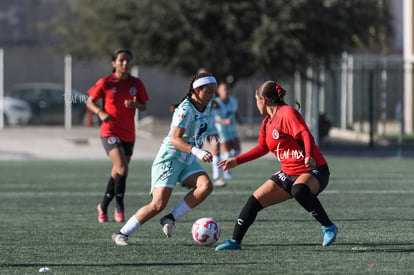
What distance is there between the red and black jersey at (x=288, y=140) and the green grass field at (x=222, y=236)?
35.0 inches

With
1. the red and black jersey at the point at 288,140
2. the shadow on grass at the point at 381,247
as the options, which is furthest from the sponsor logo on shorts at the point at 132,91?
the shadow on grass at the point at 381,247

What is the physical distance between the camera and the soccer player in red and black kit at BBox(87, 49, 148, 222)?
1232 centimetres

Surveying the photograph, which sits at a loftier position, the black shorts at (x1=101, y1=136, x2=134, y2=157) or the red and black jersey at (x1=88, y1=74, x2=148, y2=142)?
the red and black jersey at (x1=88, y1=74, x2=148, y2=142)

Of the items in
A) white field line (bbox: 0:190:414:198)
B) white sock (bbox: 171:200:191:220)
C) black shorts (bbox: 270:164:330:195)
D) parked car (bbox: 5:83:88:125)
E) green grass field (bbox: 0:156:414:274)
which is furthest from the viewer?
parked car (bbox: 5:83:88:125)

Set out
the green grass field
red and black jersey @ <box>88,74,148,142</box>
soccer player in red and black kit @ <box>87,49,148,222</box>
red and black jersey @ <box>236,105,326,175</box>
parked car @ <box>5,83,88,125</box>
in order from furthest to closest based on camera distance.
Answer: parked car @ <box>5,83,88,125</box>
red and black jersey @ <box>88,74,148,142</box>
soccer player in red and black kit @ <box>87,49,148,222</box>
red and black jersey @ <box>236,105,326,175</box>
the green grass field

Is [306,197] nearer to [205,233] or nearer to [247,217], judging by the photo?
[247,217]

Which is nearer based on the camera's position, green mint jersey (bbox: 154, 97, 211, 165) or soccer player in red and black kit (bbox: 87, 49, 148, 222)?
green mint jersey (bbox: 154, 97, 211, 165)

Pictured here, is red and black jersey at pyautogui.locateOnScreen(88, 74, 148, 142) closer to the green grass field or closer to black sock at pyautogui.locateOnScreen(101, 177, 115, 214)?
black sock at pyautogui.locateOnScreen(101, 177, 115, 214)

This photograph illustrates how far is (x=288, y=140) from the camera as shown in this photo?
9398 millimetres

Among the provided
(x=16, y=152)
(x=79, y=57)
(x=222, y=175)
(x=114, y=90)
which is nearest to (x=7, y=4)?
(x=79, y=57)

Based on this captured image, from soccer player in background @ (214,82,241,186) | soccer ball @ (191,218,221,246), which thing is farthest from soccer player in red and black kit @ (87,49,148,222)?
soccer player in background @ (214,82,241,186)

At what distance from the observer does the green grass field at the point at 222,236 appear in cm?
855

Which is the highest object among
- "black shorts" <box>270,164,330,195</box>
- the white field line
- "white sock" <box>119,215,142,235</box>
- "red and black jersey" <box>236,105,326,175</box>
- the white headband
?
the white headband

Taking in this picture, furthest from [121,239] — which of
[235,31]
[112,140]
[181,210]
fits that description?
[235,31]
